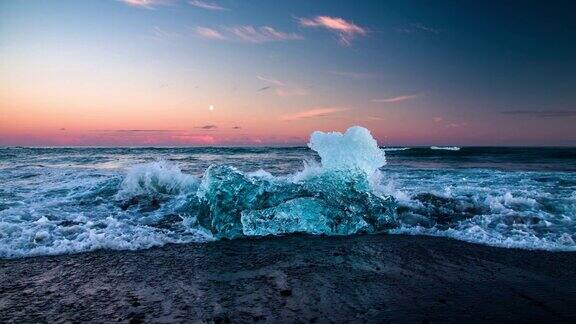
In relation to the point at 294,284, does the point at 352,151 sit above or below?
above

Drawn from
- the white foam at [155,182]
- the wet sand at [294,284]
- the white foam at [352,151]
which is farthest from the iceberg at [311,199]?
the white foam at [155,182]

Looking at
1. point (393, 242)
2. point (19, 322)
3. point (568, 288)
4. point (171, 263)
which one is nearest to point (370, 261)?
point (393, 242)

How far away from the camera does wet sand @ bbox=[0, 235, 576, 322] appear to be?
145 inches

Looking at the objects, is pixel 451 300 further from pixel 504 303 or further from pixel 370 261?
pixel 370 261

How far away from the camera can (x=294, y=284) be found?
4.42 meters

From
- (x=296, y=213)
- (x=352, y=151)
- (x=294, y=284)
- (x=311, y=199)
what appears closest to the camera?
(x=294, y=284)

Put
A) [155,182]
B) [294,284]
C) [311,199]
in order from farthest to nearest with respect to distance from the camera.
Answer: [155,182]
[311,199]
[294,284]

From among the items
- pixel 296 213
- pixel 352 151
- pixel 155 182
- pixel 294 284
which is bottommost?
pixel 294 284

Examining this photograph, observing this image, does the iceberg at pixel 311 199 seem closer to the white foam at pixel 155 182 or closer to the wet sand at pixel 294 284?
the wet sand at pixel 294 284

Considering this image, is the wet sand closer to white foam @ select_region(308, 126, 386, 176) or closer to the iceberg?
the iceberg

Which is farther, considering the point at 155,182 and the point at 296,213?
the point at 155,182

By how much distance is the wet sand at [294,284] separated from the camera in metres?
3.69

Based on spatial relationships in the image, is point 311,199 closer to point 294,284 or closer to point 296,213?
point 296,213

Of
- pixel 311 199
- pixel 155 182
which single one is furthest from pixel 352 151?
pixel 155 182
